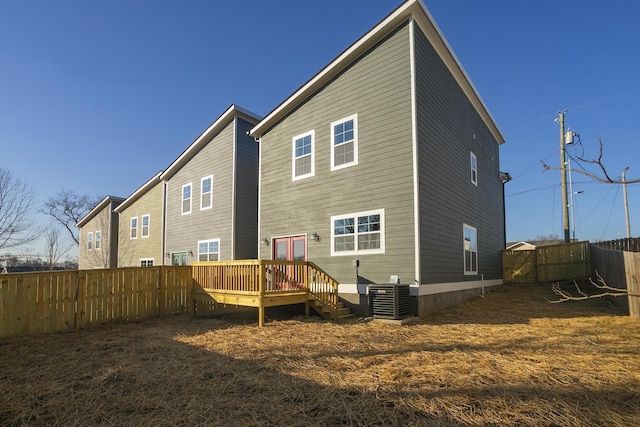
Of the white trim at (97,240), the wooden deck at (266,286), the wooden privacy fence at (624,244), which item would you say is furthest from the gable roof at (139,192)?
the wooden privacy fence at (624,244)

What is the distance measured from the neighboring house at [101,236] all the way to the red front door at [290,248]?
17.8m

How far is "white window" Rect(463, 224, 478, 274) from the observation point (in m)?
12.6

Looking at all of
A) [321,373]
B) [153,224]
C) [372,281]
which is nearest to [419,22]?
[372,281]

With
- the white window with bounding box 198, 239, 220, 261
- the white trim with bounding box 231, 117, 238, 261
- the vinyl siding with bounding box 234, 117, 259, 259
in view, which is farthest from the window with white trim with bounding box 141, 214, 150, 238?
the vinyl siding with bounding box 234, 117, 259, 259

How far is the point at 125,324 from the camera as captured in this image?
8906 mm

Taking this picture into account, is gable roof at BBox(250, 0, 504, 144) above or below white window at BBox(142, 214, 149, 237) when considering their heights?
above

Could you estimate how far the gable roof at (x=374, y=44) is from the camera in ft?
32.2

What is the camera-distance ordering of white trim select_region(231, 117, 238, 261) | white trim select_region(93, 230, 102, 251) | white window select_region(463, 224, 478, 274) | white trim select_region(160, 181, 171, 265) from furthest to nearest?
1. white trim select_region(93, 230, 102, 251)
2. white trim select_region(160, 181, 171, 265)
3. white trim select_region(231, 117, 238, 261)
4. white window select_region(463, 224, 478, 274)

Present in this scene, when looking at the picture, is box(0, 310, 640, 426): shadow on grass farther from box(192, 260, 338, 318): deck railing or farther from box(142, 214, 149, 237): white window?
box(142, 214, 149, 237): white window

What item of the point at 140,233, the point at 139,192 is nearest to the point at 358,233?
the point at 140,233

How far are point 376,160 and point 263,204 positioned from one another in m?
4.81

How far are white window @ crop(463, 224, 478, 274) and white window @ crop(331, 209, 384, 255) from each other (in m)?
4.49

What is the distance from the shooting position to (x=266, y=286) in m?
9.55

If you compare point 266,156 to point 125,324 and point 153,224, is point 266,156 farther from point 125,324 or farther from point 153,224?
point 153,224
